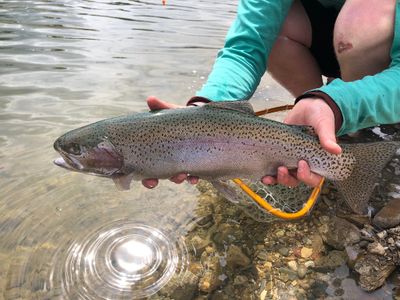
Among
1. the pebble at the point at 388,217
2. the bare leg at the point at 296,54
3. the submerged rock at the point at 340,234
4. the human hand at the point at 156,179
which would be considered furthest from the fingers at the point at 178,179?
the bare leg at the point at 296,54

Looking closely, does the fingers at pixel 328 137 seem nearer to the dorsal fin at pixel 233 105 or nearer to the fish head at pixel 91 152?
the dorsal fin at pixel 233 105

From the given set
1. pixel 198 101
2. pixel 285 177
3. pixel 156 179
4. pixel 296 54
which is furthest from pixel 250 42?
pixel 156 179

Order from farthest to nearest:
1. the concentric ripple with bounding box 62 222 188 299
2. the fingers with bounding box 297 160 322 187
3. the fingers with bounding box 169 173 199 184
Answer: the concentric ripple with bounding box 62 222 188 299, the fingers with bounding box 169 173 199 184, the fingers with bounding box 297 160 322 187

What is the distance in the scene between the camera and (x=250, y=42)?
3.08 meters

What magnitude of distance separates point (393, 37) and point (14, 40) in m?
6.34

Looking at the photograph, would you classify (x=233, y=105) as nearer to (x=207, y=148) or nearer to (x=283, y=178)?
(x=207, y=148)

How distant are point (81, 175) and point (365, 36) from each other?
244 cm

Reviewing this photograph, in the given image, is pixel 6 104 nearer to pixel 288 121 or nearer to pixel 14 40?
pixel 14 40

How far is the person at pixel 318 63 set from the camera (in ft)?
7.41

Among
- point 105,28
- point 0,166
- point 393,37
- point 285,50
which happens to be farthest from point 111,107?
point 105,28

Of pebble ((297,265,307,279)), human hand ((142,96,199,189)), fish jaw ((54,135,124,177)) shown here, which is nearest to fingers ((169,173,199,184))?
human hand ((142,96,199,189))

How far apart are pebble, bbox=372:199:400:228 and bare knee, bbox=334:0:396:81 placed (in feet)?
3.05

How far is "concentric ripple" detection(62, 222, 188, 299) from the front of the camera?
2.51m

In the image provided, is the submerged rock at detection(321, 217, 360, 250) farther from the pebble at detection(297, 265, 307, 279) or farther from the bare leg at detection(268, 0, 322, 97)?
the bare leg at detection(268, 0, 322, 97)
